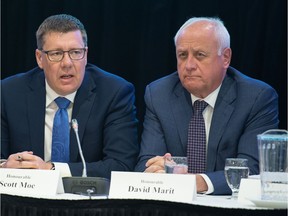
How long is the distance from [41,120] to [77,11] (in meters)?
1.12

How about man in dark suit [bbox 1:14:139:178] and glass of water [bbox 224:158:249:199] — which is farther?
man in dark suit [bbox 1:14:139:178]

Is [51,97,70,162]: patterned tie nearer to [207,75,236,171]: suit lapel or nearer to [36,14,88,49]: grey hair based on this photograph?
[36,14,88,49]: grey hair

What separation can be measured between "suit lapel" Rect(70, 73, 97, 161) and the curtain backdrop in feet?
2.50

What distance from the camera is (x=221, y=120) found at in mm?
3779

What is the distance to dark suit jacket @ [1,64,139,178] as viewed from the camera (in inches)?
155

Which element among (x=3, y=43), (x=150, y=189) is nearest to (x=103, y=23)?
(x=3, y=43)

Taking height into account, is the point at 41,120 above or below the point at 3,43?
below

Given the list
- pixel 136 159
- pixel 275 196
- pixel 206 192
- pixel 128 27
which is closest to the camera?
pixel 275 196

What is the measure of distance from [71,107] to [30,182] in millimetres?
1256

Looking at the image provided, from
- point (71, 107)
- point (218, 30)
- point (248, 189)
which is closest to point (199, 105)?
point (218, 30)

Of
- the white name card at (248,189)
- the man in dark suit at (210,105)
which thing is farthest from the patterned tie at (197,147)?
the white name card at (248,189)

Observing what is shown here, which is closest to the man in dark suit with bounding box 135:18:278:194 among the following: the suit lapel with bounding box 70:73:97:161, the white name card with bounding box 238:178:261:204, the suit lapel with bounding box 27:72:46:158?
the suit lapel with bounding box 70:73:97:161

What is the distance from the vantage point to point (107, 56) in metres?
4.83

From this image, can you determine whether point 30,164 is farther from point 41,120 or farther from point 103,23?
point 103,23
